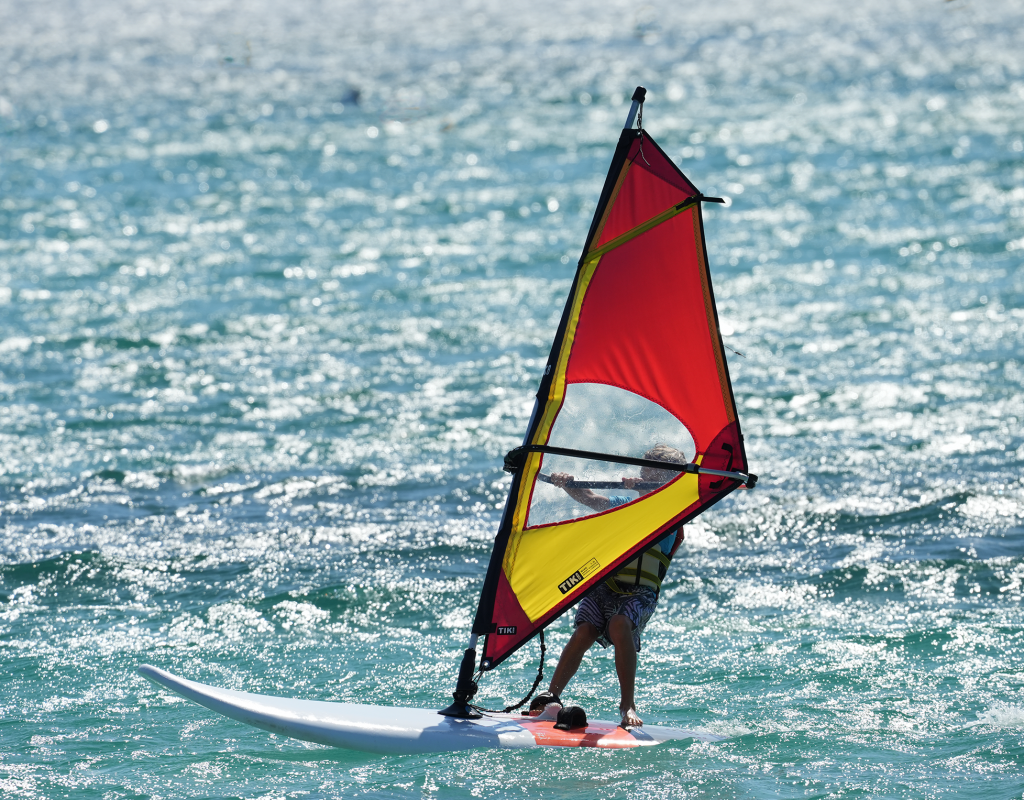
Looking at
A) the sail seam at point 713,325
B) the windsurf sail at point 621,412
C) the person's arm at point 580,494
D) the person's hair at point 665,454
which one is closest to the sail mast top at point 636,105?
the windsurf sail at point 621,412

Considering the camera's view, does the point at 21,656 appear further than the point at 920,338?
No

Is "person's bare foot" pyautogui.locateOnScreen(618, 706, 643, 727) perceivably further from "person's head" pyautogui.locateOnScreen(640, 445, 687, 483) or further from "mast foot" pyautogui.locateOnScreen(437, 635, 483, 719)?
"person's head" pyautogui.locateOnScreen(640, 445, 687, 483)

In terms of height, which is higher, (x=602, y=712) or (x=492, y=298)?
(x=492, y=298)

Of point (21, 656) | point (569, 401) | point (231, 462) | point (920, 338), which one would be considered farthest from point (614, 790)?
point (920, 338)

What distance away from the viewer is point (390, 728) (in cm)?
813

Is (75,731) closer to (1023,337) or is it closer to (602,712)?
(602,712)

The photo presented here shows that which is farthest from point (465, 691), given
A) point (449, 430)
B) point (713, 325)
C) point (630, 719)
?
point (449, 430)

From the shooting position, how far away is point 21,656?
9781 mm

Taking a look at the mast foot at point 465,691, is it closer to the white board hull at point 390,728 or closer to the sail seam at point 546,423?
the white board hull at point 390,728

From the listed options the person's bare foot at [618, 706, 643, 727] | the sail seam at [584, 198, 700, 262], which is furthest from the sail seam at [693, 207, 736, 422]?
the person's bare foot at [618, 706, 643, 727]

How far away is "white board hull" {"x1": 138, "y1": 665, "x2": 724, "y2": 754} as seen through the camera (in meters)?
8.09

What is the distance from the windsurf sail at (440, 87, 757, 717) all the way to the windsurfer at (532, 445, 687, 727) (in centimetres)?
4

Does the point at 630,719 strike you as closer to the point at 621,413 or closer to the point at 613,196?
the point at 621,413

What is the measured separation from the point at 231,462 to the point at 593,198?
1469 cm
